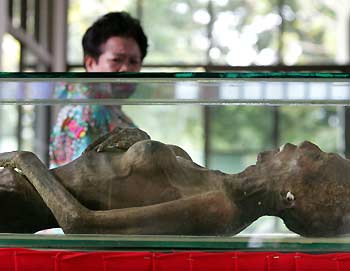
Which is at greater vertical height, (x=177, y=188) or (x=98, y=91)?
(x=98, y=91)

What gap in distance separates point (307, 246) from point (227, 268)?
0.09 metres

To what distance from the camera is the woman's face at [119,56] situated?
2006mm

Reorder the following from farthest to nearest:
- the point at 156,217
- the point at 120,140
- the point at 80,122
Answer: the point at 80,122, the point at 120,140, the point at 156,217

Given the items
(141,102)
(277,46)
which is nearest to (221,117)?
(277,46)

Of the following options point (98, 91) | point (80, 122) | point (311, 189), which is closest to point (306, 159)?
point (311, 189)

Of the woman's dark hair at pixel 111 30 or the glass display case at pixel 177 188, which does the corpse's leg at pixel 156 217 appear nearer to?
the glass display case at pixel 177 188

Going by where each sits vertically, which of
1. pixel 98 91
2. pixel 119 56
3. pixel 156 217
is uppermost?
pixel 119 56

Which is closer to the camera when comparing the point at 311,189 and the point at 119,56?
the point at 311,189

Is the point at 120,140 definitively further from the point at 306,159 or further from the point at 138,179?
the point at 306,159

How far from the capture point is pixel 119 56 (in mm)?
2010

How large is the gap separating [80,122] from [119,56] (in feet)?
1.44

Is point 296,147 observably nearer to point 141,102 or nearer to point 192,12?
point 141,102

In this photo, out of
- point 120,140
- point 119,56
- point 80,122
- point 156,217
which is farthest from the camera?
point 119,56

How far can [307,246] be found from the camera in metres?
0.73
